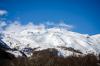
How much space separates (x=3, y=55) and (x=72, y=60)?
11218mm

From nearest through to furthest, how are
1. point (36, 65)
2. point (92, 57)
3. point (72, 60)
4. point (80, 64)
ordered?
point (36, 65), point (80, 64), point (72, 60), point (92, 57)

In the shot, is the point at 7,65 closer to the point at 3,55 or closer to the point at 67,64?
the point at 67,64

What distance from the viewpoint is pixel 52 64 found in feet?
60.1

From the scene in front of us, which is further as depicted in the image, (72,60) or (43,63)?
(72,60)

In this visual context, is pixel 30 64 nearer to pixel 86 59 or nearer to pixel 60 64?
pixel 60 64

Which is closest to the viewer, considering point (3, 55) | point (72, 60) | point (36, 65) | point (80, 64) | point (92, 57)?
point (36, 65)

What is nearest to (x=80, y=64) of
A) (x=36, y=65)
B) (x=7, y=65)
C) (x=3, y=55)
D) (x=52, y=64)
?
(x=52, y=64)

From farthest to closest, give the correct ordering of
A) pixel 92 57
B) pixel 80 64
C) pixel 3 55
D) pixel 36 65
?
pixel 3 55 → pixel 92 57 → pixel 80 64 → pixel 36 65

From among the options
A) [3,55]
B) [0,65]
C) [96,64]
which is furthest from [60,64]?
[3,55]

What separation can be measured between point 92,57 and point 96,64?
2297 mm

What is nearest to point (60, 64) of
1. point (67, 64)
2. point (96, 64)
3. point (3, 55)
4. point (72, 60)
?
point (67, 64)

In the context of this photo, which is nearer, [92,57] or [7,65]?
[7,65]

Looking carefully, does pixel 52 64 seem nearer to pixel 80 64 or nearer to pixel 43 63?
pixel 43 63

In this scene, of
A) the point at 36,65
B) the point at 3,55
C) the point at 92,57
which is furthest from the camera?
the point at 3,55
